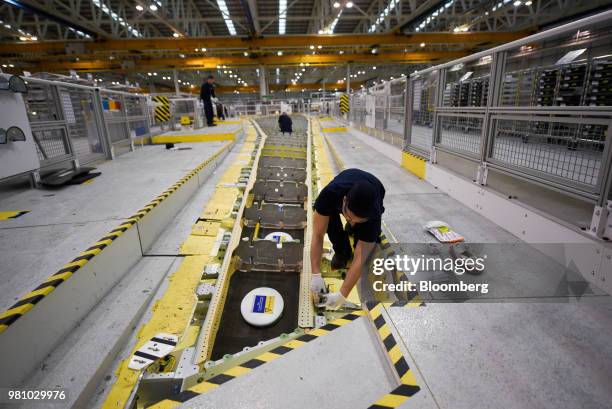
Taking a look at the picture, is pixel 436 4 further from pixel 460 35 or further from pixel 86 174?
pixel 86 174

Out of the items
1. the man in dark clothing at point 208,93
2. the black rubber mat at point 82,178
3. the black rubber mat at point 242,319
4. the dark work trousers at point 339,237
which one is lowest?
the black rubber mat at point 242,319

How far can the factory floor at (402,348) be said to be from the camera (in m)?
1.55

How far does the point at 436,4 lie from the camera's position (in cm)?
1082

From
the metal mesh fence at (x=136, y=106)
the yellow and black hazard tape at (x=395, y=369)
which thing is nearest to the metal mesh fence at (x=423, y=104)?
the yellow and black hazard tape at (x=395, y=369)

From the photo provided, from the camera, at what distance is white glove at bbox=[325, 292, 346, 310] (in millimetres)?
2309

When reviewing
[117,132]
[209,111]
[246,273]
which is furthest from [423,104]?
[209,111]

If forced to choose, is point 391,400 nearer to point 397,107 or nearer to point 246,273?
point 246,273

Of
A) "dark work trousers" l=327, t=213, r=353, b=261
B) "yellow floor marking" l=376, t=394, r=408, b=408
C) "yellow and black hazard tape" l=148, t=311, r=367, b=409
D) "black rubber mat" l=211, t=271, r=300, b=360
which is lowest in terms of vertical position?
"black rubber mat" l=211, t=271, r=300, b=360

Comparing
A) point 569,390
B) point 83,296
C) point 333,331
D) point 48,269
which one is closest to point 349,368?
point 333,331

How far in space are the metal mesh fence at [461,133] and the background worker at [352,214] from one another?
111 inches

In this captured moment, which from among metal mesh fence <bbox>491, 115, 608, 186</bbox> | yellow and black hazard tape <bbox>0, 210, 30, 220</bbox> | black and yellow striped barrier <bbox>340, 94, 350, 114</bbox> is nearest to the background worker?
metal mesh fence <bbox>491, 115, 608, 186</bbox>

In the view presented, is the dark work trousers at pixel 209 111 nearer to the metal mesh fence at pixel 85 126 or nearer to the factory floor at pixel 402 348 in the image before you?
the metal mesh fence at pixel 85 126

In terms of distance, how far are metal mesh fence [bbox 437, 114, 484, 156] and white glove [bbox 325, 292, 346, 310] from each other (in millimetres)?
3163

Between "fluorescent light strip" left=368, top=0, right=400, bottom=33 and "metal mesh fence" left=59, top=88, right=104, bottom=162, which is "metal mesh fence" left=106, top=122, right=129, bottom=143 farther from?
"fluorescent light strip" left=368, top=0, right=400, bottom=33
